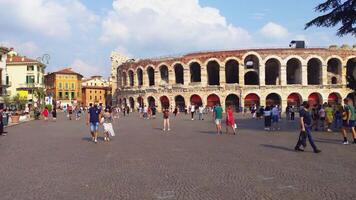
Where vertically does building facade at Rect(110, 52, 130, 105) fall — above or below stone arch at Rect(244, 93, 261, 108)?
above

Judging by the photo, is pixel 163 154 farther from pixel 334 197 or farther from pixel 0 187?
pixel 334 197

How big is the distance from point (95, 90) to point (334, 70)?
258 ft

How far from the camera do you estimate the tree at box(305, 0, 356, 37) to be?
1833 cm

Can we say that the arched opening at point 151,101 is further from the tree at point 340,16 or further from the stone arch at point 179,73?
the tree at point 340,16

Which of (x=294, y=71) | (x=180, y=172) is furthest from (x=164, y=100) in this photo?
(x=180, y=172)

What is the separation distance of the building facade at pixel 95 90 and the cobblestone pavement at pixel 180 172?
102596 mm

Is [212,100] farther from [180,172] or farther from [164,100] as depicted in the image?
[180,172]

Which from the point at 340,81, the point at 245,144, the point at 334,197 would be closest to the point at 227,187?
the point at 334,197

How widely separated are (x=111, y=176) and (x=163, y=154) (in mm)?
3427

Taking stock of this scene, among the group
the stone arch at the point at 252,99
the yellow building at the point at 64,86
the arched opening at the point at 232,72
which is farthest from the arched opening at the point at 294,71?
the yellow building at the point at 64,86

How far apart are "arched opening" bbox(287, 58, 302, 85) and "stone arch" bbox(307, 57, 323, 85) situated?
6.18 ft

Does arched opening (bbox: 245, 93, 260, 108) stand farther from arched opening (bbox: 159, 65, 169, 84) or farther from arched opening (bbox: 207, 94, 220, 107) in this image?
arched opening (bbox: 159, 65, 169, 84)

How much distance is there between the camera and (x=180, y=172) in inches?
342

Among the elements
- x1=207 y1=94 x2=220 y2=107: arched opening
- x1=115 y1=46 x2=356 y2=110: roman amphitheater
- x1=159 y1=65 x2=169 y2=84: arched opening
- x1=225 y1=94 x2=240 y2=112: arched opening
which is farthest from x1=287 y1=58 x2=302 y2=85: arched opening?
x1=159 y1=65 x2=169 y2=84: arched opening
